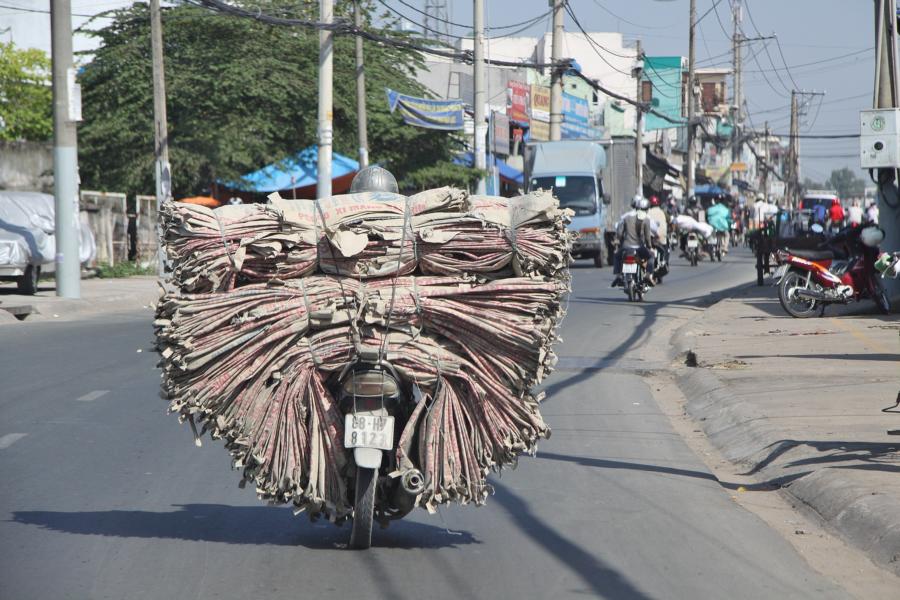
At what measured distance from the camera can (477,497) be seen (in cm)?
574

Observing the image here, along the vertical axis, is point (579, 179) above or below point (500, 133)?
below

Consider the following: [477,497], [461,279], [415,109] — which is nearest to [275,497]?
[477,497]

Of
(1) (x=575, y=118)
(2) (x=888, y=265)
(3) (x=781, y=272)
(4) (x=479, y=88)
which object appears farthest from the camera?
(1) (x=575, y=118)

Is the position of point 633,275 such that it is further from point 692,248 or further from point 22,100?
point 22,100

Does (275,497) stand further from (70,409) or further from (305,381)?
(70,409)

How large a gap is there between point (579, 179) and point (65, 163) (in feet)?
59.4

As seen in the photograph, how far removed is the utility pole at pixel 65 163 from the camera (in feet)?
69.5

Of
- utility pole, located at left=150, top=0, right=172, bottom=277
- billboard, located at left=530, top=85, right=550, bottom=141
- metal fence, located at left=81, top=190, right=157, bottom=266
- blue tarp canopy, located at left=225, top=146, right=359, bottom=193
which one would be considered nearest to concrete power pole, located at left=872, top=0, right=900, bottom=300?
utility pole, located at left=150, top=0, right=172, bottom=277

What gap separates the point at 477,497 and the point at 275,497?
36.8 inches

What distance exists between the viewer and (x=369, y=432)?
557cm

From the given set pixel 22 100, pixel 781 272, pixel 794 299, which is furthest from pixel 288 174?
pixel 794 299

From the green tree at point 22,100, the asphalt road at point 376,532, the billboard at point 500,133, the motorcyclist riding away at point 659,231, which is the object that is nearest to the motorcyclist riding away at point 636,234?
the motorcyclist riding away at point 659,231

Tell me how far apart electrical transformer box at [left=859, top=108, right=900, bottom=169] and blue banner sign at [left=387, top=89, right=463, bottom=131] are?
17299 mm

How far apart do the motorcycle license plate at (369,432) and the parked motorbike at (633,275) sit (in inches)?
655
